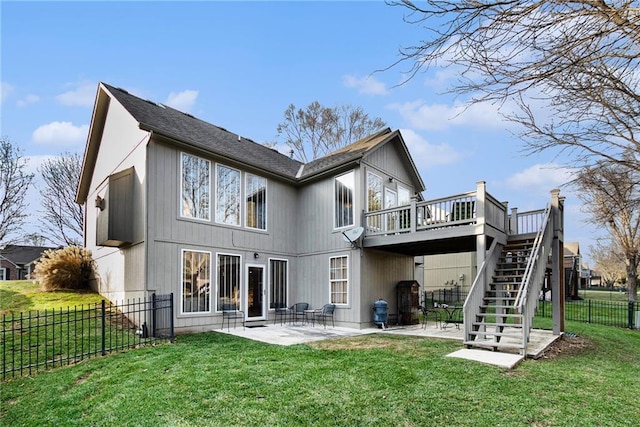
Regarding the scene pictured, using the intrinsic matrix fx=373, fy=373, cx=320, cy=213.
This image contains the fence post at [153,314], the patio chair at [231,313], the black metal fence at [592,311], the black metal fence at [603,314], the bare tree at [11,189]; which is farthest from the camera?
the bare tree at [11,189]

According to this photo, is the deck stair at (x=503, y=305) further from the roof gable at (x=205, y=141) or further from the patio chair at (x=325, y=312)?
the roof gable at (x=205, y=141)

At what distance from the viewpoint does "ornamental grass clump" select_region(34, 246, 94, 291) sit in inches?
529

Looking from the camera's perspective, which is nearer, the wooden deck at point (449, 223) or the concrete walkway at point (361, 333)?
the concrete walkway at point (361, 333)

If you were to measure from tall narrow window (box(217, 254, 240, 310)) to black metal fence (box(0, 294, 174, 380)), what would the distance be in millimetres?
1830

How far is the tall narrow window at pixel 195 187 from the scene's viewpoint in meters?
10.9

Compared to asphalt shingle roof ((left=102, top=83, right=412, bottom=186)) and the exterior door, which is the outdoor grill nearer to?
the exterior door

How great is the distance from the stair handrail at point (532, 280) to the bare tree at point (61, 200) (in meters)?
25.1

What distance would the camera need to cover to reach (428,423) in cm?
412

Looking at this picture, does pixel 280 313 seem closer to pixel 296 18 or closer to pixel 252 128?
pixel 296 18

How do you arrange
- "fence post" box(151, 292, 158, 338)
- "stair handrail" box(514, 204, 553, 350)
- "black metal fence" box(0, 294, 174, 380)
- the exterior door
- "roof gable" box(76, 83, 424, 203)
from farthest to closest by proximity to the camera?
the exterior door → "roof gable" box(76, 83, 424, 203) → "fence post" box(151, 292, 158, 338) → "stair handrail" box(514, 204, 553, 350) → "black metal fence" box(0, 294, 174, 380)

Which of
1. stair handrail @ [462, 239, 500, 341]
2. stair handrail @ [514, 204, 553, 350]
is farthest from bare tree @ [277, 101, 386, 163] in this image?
stair handrail @ [462, 239, 500, 341]

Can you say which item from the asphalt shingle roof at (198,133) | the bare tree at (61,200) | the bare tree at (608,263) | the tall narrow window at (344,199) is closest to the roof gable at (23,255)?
the bare tree at (61,200)

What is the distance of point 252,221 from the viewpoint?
41.5ft

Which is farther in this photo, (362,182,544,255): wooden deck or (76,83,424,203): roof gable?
(76,83,424,203): roof gable
